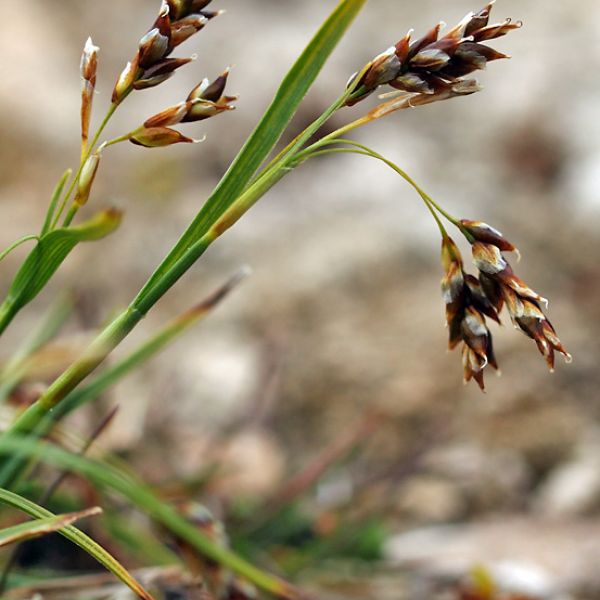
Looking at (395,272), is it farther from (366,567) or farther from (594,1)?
(594,1)

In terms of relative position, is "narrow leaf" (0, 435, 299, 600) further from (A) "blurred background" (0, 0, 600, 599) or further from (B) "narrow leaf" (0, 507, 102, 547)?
(A) "blurred background" (0, 0, 600, 599)

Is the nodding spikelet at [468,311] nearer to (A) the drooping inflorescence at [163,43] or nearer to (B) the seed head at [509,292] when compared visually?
(B) the seed head at [509,292]

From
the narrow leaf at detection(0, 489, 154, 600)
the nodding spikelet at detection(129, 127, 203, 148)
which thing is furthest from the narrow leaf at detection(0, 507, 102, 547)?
the nodding spikelet at detection(129, 127, 203, 148)

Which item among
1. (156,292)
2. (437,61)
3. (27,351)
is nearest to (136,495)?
(156,292)

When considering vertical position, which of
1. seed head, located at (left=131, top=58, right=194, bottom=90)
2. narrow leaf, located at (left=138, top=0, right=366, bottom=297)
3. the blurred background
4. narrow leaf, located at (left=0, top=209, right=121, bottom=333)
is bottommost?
the blurred background

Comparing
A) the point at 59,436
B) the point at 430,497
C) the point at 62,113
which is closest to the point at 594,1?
the point at 62,113

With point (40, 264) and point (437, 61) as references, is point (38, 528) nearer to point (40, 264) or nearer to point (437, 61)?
point (40, 264)
